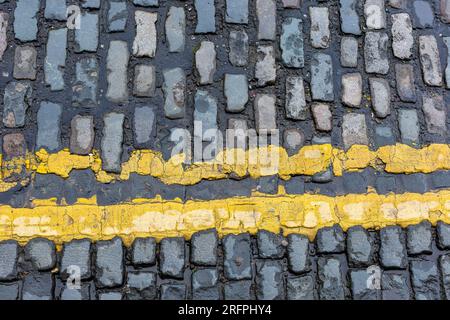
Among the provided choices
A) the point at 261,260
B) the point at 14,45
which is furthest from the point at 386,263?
the point at 14,45

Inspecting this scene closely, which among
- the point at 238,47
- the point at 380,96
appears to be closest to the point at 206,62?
the point at 238,47

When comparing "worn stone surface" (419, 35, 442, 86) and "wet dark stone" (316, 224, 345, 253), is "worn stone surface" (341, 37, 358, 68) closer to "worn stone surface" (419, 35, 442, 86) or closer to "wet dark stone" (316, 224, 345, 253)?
"worn stone surface" (419, 35, 442, 86)

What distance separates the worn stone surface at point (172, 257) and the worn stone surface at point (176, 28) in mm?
1121

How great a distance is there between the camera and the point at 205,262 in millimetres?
3133

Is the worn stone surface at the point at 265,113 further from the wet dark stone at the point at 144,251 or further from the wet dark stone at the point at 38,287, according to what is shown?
the wet dark stone at the point at 38,287

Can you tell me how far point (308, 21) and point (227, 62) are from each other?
576 mm

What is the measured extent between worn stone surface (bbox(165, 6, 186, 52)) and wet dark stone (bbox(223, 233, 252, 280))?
114 centimetres

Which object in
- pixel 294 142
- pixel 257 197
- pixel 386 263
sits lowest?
pixel 386 263

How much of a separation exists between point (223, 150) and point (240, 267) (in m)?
0.65

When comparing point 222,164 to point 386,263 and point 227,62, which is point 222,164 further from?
point 386,263

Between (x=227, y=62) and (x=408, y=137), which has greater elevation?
(x=227, y=62)

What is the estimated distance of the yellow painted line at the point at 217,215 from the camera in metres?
3.15

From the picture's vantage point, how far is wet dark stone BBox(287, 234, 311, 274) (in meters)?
3.15

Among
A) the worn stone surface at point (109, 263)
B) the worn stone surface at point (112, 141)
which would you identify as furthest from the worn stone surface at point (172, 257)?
the worn stone surface at point (112, 141)
